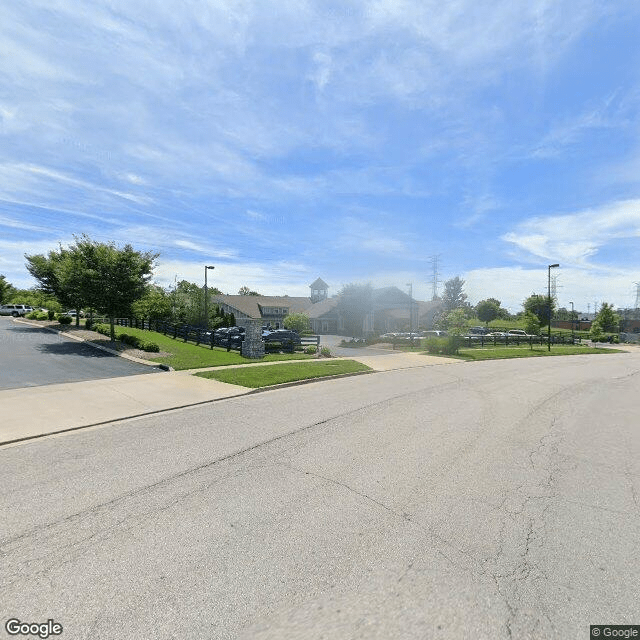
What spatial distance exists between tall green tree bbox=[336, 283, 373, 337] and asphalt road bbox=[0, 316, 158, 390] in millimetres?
32665

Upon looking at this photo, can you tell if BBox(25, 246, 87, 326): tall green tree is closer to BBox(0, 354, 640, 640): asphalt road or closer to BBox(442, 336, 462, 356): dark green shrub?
BBox(0, 354, 640, 640): asphalt road

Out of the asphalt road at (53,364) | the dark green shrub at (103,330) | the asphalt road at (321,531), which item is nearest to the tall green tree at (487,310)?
the dark green shrub at (103,330)

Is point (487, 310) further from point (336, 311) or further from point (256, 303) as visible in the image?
point (256, 303)

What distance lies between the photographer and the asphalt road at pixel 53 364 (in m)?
12.9

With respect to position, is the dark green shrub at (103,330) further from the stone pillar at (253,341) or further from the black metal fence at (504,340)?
the black metal fence at (504,340)

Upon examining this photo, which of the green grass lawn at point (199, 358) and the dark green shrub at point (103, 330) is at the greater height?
the dark green shrub at point (103, 330)

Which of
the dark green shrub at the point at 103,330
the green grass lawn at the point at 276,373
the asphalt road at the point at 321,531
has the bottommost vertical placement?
the asphalt road at the point at 321,531

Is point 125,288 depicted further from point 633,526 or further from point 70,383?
point 633,526

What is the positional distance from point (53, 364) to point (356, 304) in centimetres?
3698

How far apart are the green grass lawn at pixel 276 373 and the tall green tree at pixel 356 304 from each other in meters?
30.6

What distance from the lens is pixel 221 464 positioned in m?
5.84

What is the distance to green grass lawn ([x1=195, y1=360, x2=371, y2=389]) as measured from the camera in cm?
1312

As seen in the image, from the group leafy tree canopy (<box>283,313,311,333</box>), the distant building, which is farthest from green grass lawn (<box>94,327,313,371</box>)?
the distant building

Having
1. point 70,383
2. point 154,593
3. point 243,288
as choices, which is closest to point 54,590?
point 154,593
